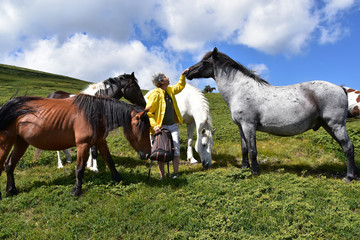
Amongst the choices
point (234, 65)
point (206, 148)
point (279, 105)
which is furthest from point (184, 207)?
point (234, 65)

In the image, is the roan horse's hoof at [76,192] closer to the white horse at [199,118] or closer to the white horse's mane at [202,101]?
the white horse at [199,118]

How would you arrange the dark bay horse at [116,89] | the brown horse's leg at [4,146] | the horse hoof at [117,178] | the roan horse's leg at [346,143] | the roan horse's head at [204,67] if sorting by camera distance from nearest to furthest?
1. the brown horse's leg at [4,146]
2. the roan horse's leg at [346,143]
3. the horse hoof at [117,178]
4. the roan horse's head at [204,67]
5. the dark bay horse at [116,89]

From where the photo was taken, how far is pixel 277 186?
487 cm

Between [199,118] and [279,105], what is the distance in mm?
2396

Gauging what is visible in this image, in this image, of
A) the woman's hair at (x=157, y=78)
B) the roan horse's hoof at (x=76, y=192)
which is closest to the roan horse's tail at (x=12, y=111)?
the roan horse's hoof at (x=76, y=192)

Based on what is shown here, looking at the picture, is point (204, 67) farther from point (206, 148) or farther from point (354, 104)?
point (354, 104)

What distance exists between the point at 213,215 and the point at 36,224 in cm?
321

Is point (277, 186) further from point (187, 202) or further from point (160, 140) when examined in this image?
point (160, 140)

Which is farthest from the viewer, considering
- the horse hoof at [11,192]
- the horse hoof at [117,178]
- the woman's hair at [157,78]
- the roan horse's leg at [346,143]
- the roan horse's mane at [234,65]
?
the roan horse's mane at [234,65]

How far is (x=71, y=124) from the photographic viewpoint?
5.02m

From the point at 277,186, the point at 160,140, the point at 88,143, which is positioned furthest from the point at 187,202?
the point at 88,143

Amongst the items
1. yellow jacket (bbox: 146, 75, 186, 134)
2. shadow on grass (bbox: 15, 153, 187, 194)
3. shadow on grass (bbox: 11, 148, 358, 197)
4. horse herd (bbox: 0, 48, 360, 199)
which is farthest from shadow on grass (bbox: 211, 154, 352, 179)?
yellow jacket (bbox: 146, 75, 186, 134)

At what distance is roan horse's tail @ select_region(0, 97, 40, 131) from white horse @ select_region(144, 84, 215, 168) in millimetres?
3532

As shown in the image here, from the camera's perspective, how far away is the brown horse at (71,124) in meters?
4.95
